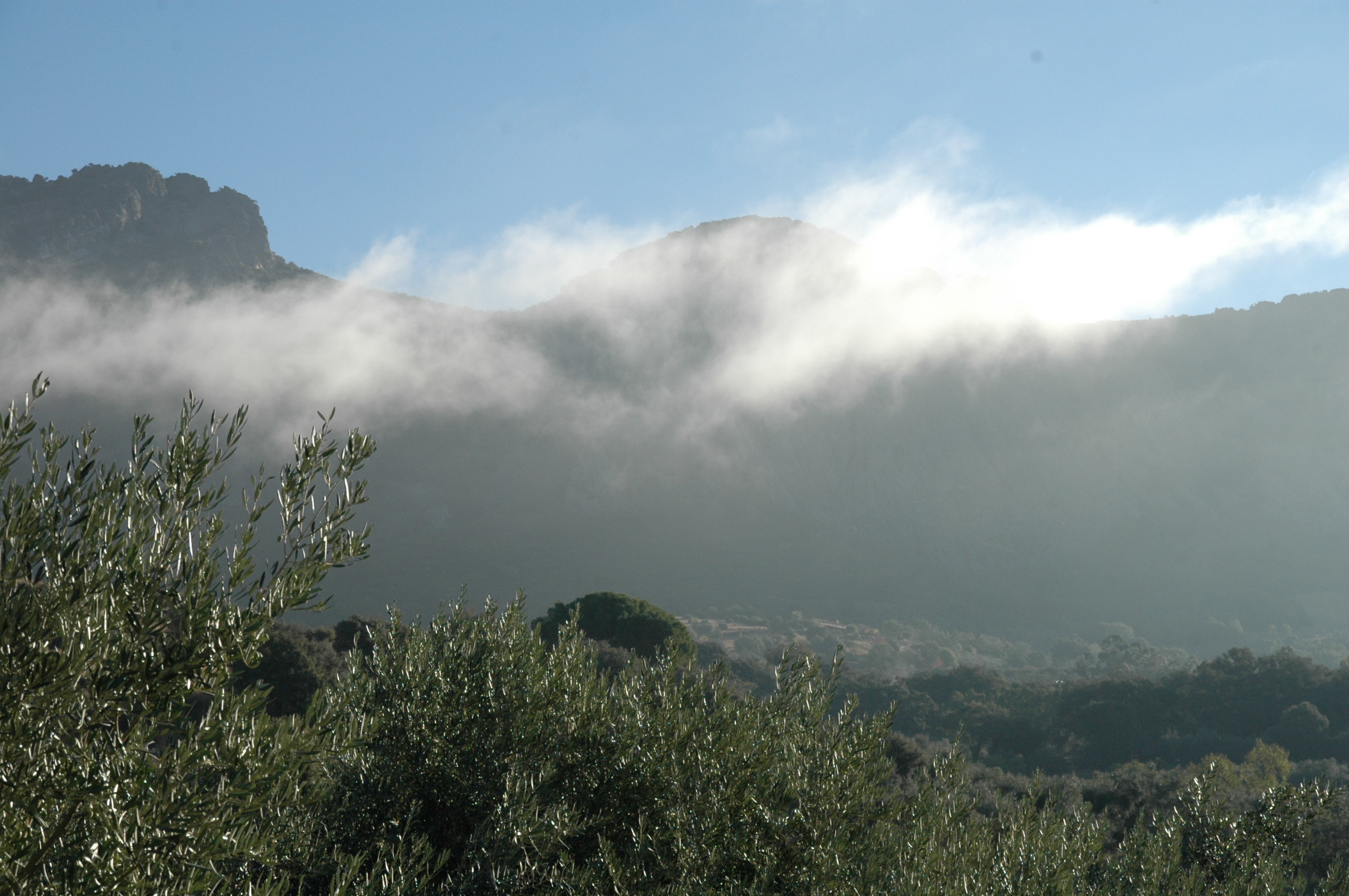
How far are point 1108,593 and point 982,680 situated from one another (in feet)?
347

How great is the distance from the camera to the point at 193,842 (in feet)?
12.7

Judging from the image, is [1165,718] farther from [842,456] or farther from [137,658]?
[842,456]

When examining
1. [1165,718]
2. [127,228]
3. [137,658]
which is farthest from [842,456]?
[137,658]

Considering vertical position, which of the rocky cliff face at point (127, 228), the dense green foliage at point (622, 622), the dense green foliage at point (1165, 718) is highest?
the rocky cliff face at point (127, 228)

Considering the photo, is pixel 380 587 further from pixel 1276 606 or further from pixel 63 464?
pixel 1276 606

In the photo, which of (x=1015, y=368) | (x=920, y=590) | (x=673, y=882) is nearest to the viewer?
(x=673, y=882)

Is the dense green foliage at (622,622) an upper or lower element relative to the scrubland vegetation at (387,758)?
lower

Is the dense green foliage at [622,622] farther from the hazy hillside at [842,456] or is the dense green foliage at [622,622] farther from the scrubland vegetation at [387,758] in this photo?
the hazy hillside at [842,456]

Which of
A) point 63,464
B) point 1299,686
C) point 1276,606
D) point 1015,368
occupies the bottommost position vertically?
point 1276,606

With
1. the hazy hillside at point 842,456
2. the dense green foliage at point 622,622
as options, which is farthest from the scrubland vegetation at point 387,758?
the hazy hillside at point 842,456

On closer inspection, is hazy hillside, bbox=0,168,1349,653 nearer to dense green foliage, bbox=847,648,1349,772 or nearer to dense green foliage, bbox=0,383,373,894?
dense green foliage, bbox=847,648,1349,772

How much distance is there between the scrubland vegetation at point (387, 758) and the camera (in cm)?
383

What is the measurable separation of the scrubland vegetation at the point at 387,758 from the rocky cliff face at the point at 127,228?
198 meters

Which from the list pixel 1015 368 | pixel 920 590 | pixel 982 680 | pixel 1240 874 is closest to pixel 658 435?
pixel 920 590
